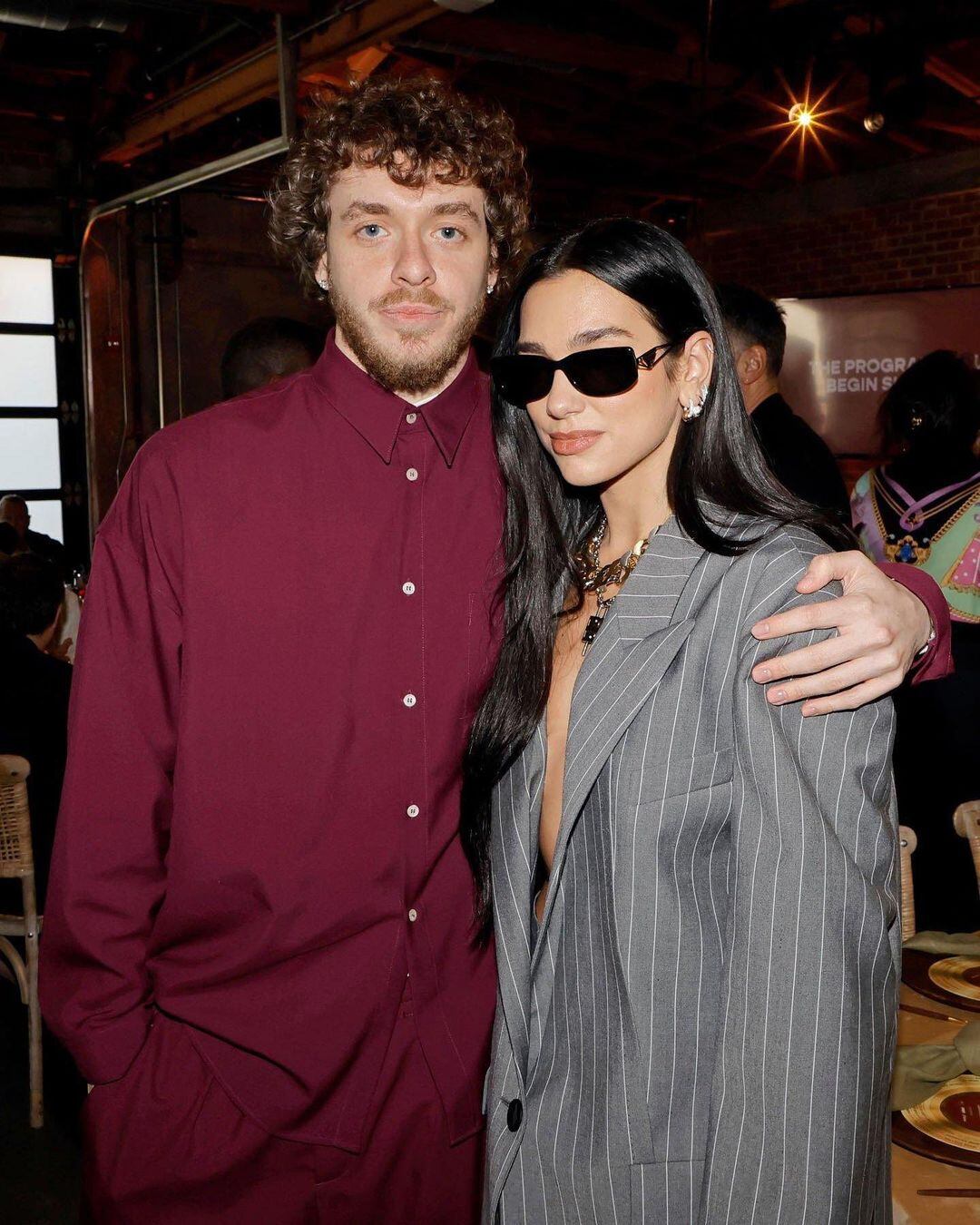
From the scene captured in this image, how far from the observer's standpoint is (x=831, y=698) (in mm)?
1217

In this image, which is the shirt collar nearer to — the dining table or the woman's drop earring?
the woman's drop earring

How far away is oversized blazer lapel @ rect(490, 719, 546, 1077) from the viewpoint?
146 cm

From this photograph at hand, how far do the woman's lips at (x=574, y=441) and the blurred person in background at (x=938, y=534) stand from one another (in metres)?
2.46

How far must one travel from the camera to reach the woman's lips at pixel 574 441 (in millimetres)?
1484

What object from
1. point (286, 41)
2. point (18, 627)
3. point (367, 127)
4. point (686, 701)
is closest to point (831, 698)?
point (686, 701)

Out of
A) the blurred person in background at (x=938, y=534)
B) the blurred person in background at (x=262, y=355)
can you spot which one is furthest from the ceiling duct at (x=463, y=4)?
the blurred person in background at (x=938, y=534)

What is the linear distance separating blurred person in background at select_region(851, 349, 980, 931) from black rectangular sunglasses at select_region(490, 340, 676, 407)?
2.47 m

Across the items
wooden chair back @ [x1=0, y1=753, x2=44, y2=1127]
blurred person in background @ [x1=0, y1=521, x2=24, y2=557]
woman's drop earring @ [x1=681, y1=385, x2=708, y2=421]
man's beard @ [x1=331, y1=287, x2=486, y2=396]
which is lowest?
wooden chair back @ [x1=0, y1=753, x2=44, y2=1127]

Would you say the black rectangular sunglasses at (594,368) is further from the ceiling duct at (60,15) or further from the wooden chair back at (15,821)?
the ceiling duct at (60,15)

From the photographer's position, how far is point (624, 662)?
4.55 feet

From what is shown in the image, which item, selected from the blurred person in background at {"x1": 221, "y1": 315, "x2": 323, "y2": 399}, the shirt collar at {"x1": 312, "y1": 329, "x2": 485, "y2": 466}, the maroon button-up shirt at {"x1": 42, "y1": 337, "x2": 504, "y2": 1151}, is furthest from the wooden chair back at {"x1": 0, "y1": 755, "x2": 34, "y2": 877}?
the shirt collar at {"x1": 312, "y1": 329, "x2": 485, "y2": 466}

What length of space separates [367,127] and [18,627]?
2.74 metres

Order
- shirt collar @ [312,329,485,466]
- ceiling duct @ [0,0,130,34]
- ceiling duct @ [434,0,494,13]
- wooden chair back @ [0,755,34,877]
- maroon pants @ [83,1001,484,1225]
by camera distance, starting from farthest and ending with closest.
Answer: ceiling duct @ [0,0,130,34], ceiling duct @ [434,0,494,13], wooden chair back @ [0,755,34,877], shirt collar @ [312,329,485,466], maroon pants @ [83,1001,484,1225]

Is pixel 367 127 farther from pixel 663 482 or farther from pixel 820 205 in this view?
pixel 820 205
